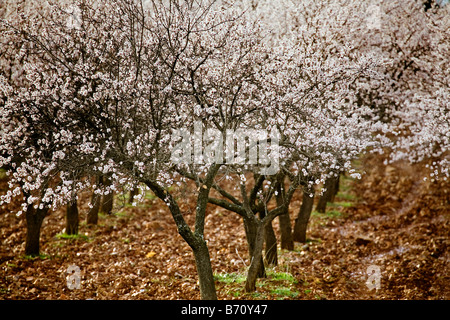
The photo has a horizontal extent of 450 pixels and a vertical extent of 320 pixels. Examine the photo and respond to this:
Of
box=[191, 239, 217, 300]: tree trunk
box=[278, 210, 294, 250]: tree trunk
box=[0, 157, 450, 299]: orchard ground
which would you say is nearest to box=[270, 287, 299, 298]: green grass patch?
box=[0, 157, 450, 299]: orchard ground

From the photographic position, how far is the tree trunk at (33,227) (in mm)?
13906

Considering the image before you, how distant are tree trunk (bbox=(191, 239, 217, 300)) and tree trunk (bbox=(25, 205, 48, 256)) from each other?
299 inches

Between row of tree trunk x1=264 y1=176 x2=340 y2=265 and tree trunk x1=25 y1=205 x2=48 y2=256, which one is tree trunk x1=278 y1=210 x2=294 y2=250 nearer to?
row of tree trunk x1=264 y1=176 x2=340 y2=265

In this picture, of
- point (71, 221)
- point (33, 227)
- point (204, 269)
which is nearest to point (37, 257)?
point (33, 227)

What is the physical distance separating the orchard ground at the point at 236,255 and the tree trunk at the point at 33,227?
417mm

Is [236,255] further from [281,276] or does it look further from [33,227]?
[33,227]

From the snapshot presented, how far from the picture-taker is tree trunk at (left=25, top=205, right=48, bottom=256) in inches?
547

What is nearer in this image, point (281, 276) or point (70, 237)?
point (281, 276)

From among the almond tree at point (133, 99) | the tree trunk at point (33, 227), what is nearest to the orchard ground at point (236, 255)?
the tree trunk at point (33, 227)

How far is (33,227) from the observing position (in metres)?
14.0

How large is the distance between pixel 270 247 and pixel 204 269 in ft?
15.4

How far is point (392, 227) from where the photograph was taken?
59.0 ft

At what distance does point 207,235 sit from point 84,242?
558 cm

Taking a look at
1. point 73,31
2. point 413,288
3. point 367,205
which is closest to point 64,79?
point 73,31
